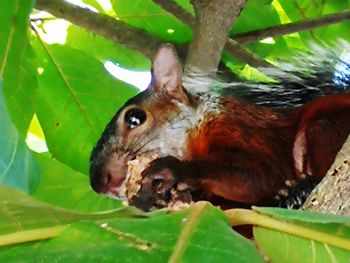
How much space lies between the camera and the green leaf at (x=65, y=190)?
2062mm

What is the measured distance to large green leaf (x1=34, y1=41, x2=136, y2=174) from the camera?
2412mm

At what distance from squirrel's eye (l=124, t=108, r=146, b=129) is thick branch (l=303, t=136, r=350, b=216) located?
980 millimetres

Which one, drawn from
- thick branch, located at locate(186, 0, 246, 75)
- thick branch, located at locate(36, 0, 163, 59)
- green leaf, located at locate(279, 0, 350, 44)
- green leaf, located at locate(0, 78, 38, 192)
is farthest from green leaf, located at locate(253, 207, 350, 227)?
green leaf, located at locate(279, 0, 350, 44)

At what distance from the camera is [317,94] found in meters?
2.27

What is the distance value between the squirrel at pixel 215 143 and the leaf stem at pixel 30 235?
63 centimetres

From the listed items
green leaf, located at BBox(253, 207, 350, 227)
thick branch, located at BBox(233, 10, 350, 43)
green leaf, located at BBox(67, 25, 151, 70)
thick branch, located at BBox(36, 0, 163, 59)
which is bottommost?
green leaf, located at BBox(253, 207, 350, 227)

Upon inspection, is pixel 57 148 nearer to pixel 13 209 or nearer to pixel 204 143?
pixel 204 143

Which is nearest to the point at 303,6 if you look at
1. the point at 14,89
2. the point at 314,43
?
the point at 314,43

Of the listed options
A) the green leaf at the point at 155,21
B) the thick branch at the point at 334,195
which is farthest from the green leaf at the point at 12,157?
the green leaf at the point at 155,21

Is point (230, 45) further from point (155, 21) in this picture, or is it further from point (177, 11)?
point (155, 21)

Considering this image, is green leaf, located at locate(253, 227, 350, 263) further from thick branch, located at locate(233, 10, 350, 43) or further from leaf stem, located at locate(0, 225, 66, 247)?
thick branch, located at locate(233, 10, 350, 43)

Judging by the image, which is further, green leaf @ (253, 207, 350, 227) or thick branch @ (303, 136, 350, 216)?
thick branch @ (303, 136, 350, 216)

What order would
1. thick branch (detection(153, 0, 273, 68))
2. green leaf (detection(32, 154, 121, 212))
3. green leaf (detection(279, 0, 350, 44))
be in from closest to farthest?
green leaf (detection(32, 154, 121, 212)) < thick branch (detection(153, 0, 273, 68)) < green leaf (detection(279, 0, 350, 44))

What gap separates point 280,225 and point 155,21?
149 cm
